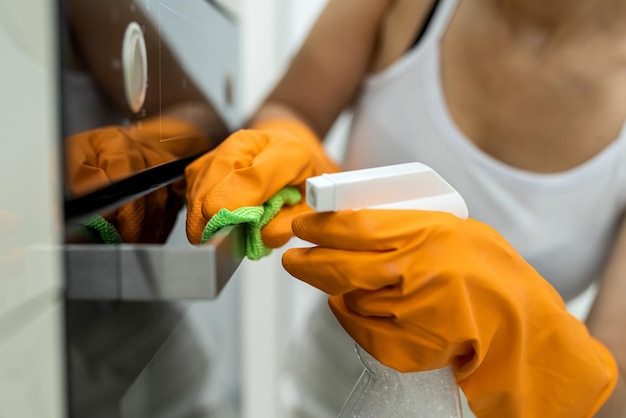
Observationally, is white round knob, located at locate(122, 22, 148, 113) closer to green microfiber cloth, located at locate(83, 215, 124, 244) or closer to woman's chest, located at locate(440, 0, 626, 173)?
green microfiber cloth, located at locate(83, 215, 124, 244)

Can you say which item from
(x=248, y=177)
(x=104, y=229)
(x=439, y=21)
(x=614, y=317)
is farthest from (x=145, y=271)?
(x=439, y=21)

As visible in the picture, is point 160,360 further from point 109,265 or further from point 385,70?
point 385,70

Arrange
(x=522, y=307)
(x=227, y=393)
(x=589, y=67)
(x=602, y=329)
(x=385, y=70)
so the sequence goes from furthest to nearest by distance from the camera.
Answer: (x=227, y=393) → (x=385, y=70) → (x=589, y=67) → (x=602, y=329) → (x=522, y=307)

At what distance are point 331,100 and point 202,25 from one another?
0.29m

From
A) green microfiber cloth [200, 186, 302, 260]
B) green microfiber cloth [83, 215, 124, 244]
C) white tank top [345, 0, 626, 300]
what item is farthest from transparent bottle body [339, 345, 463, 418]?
white tank top [345, 0, 626, 300]

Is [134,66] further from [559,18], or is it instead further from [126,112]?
[559,18]

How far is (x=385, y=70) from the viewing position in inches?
38.4

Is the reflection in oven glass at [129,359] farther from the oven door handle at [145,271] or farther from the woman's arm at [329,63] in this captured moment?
the woman's arm at [329,63]

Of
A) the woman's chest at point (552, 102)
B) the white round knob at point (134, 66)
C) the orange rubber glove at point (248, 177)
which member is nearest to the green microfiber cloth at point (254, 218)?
the orange rubber glove at point (248, 177)

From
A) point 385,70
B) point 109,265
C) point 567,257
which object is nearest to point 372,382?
point 109,265

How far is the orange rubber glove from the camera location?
0.51 m

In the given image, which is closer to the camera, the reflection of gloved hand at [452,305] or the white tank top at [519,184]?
the reflection of gloved hand at [452,305]

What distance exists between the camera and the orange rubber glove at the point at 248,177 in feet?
1.66

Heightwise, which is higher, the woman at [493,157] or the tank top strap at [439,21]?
the tank top strap at [439,21]
